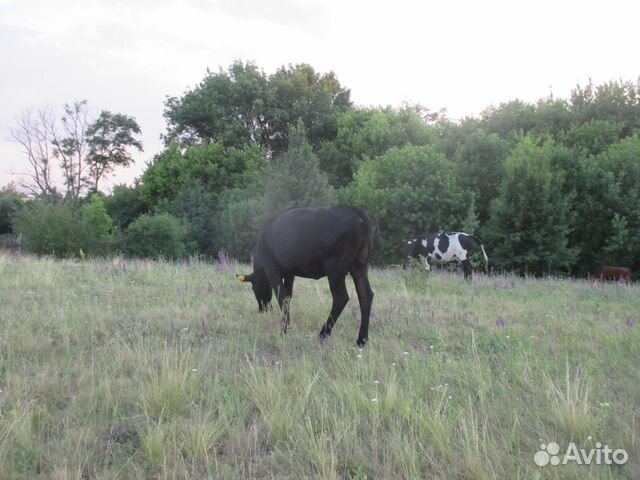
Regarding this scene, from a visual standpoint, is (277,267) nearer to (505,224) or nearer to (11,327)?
(11,327)

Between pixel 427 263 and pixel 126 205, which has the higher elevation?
pixel 126 205

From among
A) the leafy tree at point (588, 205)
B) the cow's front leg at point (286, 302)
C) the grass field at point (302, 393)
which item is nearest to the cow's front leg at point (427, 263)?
the grass field at point (302, 393)

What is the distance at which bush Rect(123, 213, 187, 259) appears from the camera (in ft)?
89.0

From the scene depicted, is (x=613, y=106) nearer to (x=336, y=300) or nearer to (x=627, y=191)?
(x=627, y=191)

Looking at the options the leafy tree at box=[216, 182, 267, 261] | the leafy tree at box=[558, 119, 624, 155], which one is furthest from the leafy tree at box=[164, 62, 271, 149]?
the leafy tree at box=[558, 119, 624, 155]

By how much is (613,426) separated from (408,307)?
14.9 ft

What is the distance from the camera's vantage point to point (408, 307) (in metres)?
8.05

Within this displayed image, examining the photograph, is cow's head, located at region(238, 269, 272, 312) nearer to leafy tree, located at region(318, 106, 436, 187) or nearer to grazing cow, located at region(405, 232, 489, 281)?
grazing cow, located at region(405, 232, 489, 281)

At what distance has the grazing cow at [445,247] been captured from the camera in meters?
16.0

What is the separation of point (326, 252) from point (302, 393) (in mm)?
2484

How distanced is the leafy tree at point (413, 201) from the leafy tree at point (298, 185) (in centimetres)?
282

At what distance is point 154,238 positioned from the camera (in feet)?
89.2

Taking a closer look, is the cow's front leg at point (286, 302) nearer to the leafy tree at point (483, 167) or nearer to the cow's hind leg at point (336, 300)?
the cow's hind leg at point (336, 300)

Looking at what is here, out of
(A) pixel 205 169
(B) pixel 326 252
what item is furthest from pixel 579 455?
(A) pixel 205 169
